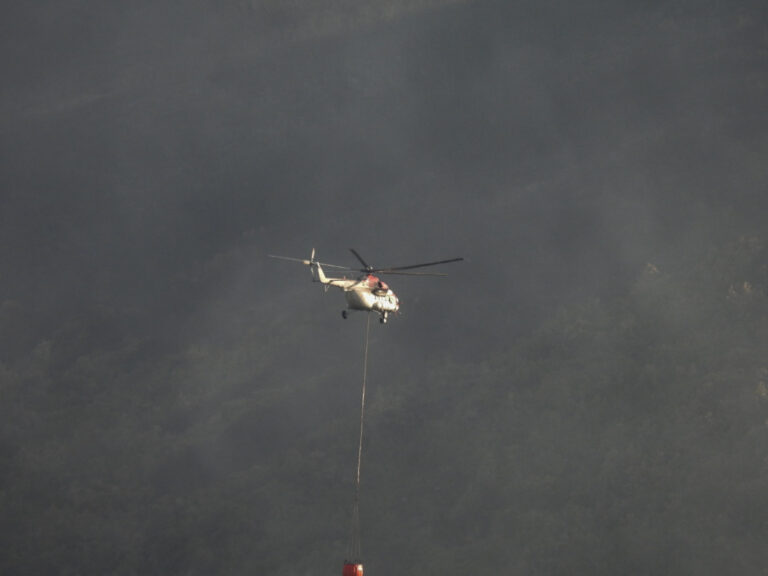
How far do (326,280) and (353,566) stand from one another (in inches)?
913

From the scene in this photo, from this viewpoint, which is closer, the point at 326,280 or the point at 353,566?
the point at 353,566

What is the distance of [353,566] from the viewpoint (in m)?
84.4

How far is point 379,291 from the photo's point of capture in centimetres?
9225

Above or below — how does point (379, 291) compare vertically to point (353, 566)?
above

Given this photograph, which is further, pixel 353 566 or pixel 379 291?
pixel 379 291

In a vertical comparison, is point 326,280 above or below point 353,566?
above

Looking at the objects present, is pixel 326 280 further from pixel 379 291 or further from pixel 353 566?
pixel 353 566

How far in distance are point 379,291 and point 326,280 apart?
4925 millimetres

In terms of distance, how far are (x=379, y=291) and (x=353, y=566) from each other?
75.0 feet

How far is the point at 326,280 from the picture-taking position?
9025 cm

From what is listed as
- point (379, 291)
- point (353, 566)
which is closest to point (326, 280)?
point (379, 291)
